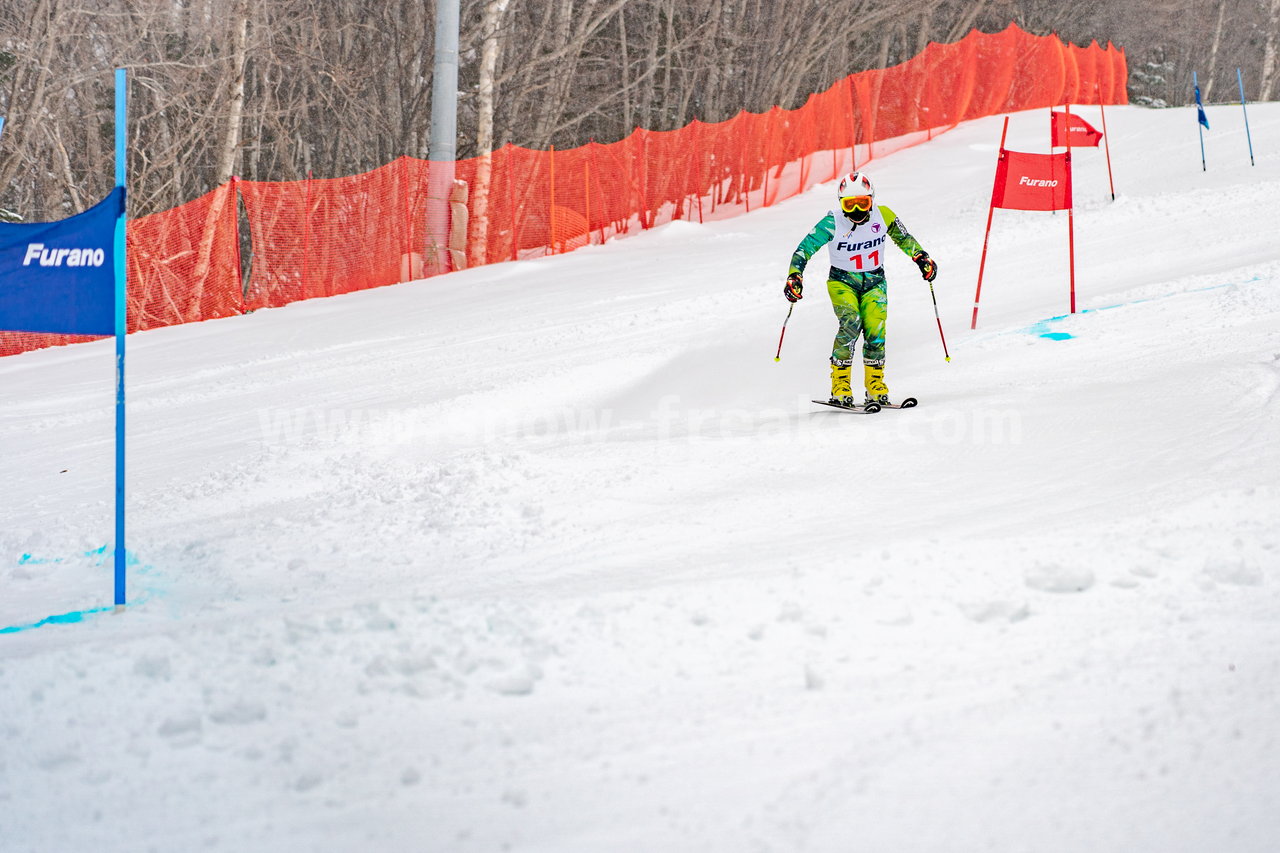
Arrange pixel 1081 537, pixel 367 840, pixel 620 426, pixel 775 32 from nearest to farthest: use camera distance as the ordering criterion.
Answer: pixel 367 840
pixel 1081 537
pixel 620 426
pixel 775 32

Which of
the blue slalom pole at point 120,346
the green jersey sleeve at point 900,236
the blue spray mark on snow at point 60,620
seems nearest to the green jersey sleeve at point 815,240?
the green jersey sleeve at point 900,236

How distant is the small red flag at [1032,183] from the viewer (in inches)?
363

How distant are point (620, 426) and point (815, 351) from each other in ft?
7.88

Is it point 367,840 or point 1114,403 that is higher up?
point 1114,403

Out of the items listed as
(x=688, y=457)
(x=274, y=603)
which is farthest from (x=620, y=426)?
(x=274, y=603)

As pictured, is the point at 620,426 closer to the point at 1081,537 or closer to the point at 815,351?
the point at 815,351

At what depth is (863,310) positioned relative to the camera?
24.1 ft

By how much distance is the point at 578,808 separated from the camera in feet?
9.07

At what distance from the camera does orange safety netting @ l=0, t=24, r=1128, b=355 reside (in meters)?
14.0

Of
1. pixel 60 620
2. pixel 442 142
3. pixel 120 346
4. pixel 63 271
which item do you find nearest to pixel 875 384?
pixel 120 346

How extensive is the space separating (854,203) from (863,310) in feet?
2.32

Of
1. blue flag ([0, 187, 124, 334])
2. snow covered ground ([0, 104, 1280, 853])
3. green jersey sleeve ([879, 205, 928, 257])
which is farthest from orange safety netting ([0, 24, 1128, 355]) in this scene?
blue flag ([0, 187, 124, 334])

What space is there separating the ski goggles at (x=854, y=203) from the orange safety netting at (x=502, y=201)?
30.6ft

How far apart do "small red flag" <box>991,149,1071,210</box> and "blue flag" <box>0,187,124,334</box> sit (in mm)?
7165
